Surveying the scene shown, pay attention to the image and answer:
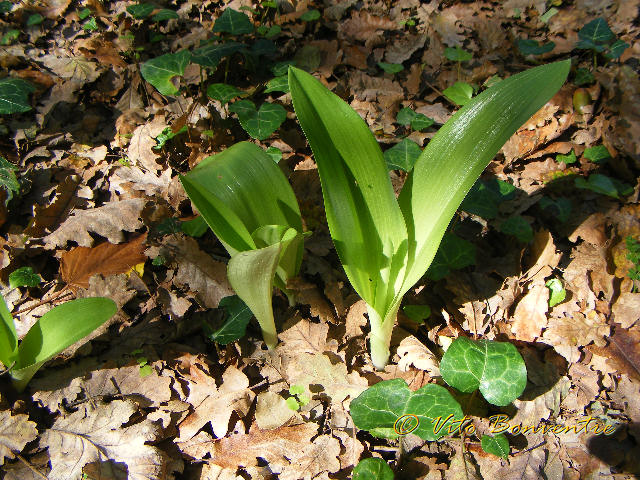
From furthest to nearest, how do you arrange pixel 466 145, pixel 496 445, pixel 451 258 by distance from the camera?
pixel 451 258, pixel 496 445, pixel 466 145

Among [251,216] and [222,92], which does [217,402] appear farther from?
[222,92]

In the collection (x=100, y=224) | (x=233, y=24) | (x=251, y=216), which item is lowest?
(x=100, y=224)

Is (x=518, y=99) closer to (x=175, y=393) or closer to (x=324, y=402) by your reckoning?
(x=324, y=402)

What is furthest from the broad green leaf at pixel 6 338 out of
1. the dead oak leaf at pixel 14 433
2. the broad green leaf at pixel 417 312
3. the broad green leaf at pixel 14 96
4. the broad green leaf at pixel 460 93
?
the broad green leaf at pixel 460 93

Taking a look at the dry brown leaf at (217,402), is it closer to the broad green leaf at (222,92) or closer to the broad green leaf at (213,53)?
the broad green leaf at (222,92)

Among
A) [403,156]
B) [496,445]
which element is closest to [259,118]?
[403,156]

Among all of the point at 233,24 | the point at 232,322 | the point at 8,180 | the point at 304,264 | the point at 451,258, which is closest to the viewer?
the point at 232,322

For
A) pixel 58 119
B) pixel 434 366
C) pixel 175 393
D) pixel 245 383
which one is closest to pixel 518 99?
pixel 434 366
